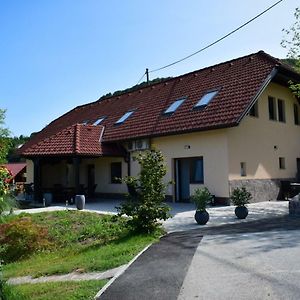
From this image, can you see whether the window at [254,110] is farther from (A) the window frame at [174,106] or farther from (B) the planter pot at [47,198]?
(B) the planter pot at [47,198]

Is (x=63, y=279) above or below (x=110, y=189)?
below

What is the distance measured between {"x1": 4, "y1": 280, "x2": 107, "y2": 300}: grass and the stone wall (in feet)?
37.3

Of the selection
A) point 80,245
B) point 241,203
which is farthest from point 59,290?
point 241,203

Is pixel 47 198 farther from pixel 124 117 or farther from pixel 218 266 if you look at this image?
pixel 218 266

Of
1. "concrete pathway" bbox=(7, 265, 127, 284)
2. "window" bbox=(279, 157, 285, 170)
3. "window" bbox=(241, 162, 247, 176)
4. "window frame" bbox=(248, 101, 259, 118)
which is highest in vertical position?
"window frame" bbox=(248, 101, 259, 118)

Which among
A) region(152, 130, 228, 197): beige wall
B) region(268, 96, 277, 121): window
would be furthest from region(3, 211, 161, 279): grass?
region(268, 96, 277, 121): window

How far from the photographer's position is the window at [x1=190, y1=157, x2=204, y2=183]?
59.7 ft

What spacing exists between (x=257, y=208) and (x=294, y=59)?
7816 mm

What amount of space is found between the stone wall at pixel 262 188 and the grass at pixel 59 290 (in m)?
11.4

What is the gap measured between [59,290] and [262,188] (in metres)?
14.2

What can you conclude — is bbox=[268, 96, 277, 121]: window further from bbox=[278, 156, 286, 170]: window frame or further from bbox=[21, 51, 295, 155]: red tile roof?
bbox=[278, 156, 286, 170]: window frame

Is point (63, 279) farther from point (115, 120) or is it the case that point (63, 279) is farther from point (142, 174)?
point (115, 120)

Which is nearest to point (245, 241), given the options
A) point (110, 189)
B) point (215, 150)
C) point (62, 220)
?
point (62, 220)

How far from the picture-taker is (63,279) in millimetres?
7145
